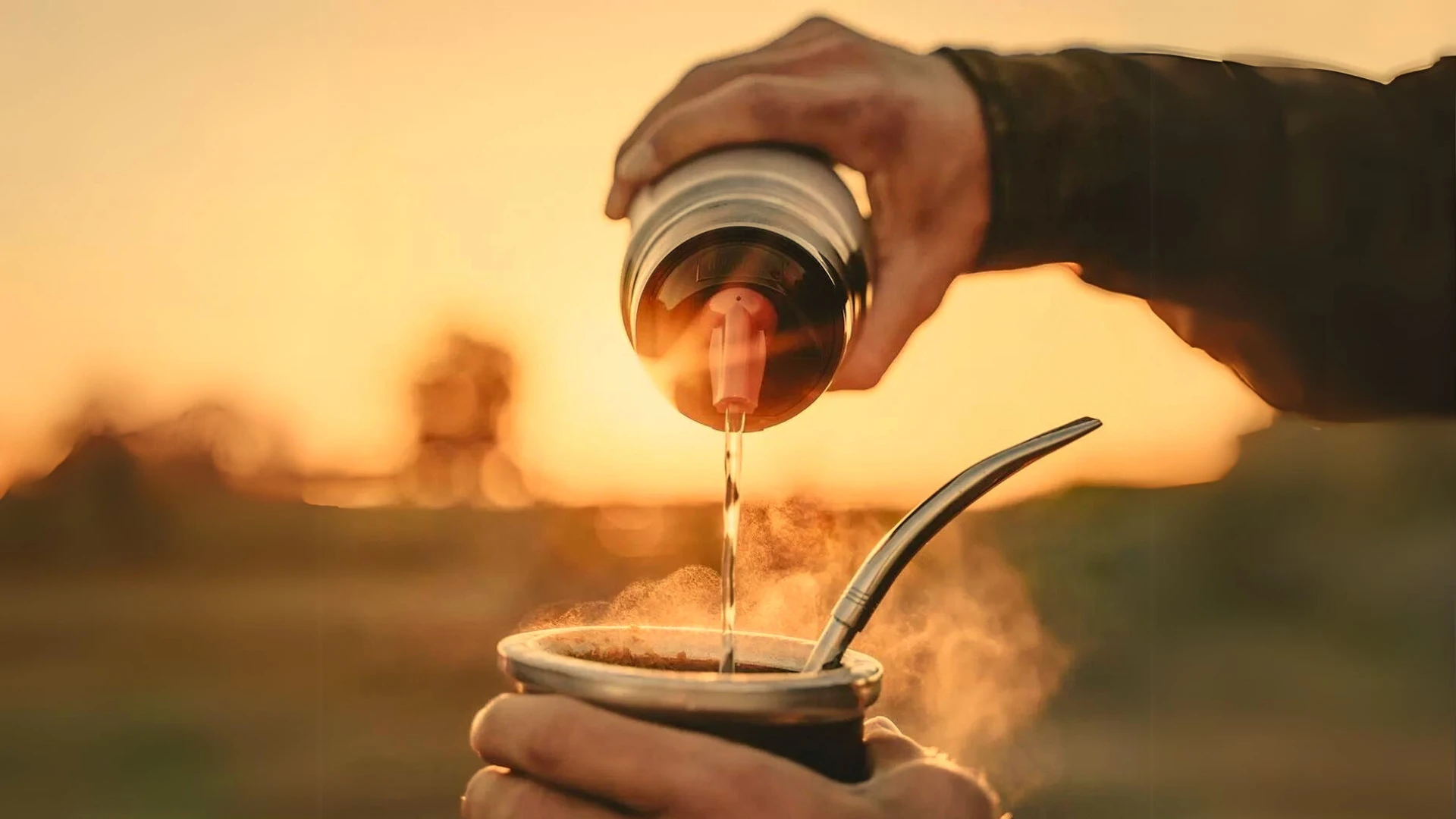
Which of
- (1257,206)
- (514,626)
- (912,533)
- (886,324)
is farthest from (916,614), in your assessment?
(912,533)

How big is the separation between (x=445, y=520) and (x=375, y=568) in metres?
0.28

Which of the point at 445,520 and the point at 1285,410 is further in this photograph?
the point at 445,520

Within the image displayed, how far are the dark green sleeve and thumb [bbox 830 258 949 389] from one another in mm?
129

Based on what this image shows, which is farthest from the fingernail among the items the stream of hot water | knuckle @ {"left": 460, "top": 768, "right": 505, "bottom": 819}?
knuckle @ {"left": 460, "top": 768, "right": 505, "bottom": 819}

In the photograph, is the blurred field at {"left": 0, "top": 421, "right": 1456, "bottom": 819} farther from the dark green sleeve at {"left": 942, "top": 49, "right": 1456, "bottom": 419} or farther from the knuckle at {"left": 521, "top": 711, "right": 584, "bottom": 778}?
the knuckle at {"left": 521, "top": 711, "right": 584, "bottom": 778}

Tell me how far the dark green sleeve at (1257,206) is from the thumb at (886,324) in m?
0.13

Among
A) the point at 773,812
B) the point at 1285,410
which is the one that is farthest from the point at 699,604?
the point at 773,812

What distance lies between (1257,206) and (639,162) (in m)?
0.61

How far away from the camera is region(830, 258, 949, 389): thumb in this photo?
0.85 m

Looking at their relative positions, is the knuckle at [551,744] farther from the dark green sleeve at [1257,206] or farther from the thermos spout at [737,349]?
the dark green sleeve at [1257,206]

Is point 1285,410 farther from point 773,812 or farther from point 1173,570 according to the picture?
point 1173,570

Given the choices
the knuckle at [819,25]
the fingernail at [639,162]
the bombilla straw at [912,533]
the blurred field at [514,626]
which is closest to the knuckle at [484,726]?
the bombilla straw at [912,533]

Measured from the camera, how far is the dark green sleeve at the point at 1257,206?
970 mm

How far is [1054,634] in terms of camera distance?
13.6 ft
